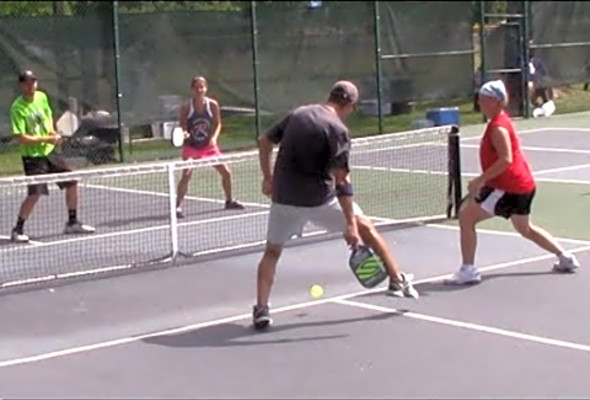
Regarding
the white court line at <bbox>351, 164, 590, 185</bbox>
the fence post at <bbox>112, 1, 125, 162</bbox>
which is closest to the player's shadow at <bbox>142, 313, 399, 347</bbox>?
the white court line at <bbox>351, 164, 590, 185</bbox>

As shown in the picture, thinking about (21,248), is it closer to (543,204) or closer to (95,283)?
(95,283)

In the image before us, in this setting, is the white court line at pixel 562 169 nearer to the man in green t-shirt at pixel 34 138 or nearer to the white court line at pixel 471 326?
the man in green t-shirt at pixel 34 138

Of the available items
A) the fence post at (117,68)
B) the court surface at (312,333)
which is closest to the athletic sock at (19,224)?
the court surface at (312,333)

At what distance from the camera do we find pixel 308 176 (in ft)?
29.3

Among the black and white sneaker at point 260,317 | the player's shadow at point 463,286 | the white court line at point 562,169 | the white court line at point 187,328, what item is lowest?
the white court line at point 187,328

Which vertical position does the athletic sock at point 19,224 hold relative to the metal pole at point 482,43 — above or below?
below

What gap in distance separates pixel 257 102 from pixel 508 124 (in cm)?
1304

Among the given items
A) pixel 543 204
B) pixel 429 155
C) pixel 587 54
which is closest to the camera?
pixel 543 204

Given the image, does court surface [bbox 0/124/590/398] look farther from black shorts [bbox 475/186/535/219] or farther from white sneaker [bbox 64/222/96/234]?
white sneaker [bbox 64/222/96/234]

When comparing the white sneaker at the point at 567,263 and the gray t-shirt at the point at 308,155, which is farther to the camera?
the white sneaker at the point at 567,263

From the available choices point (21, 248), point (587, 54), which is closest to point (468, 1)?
point (587, 54)

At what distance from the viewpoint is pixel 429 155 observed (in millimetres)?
17719

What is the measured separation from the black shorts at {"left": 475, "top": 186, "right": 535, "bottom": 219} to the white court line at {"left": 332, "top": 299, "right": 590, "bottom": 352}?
1234 mm

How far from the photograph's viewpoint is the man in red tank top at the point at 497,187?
9883 millimetres
